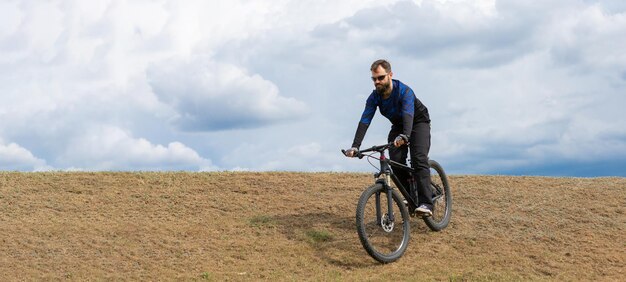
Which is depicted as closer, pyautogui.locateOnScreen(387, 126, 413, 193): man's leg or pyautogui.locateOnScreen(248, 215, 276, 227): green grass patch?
pyautogui.locateOnScreen(387, 126, 413, 193): man's leg

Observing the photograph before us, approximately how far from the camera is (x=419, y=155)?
34.4 ft

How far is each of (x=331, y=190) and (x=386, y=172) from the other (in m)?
3.69

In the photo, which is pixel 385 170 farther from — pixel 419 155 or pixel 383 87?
pixel 383 87

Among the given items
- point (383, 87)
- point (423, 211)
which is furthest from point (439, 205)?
point (383, 87)

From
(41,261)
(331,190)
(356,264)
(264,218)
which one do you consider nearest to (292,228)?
(264,218)

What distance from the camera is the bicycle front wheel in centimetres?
953

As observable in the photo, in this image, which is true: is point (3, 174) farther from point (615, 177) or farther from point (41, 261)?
point (615, 177)

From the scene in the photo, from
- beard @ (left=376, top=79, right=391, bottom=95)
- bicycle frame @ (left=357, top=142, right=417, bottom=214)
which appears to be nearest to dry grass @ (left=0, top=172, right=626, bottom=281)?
bicycle frame @ (left=357, top=142, right=417, bottom=214)

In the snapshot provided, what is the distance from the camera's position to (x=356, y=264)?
9.92 meters

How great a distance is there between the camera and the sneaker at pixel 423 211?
1045 centimetres

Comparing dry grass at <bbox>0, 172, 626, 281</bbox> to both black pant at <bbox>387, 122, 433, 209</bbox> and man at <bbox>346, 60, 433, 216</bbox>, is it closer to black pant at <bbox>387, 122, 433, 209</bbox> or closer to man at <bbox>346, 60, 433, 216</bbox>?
black pant at <bbox>387, 122, 433, 209</bbox>

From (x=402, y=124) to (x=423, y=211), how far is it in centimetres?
136

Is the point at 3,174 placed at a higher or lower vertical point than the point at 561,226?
higher

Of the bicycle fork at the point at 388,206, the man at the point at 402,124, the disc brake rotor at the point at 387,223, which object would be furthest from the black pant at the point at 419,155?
the disc brake rotor at the point at 387,223
